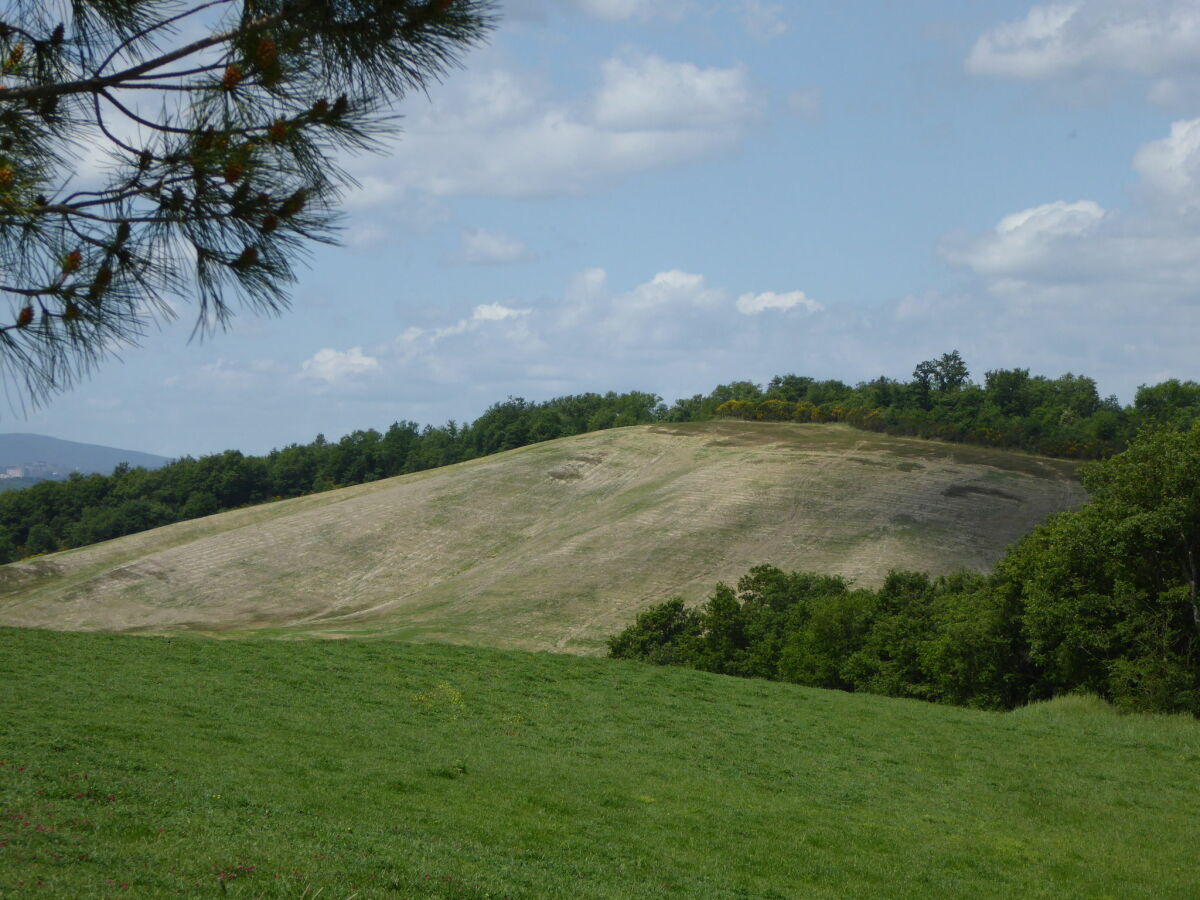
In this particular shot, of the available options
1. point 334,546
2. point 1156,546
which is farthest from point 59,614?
point 1156,546

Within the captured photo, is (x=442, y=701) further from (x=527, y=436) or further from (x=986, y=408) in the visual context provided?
(x=527, y=436)

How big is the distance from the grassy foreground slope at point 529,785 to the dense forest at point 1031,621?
8.38 ft

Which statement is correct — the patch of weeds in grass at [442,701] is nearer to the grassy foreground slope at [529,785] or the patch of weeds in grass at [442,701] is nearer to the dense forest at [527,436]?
the grassy foreground slope at [529,785]

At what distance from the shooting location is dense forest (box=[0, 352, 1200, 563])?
298 feet

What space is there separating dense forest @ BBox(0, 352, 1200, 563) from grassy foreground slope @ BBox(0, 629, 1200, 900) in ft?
214

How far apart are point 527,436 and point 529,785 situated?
123 metres

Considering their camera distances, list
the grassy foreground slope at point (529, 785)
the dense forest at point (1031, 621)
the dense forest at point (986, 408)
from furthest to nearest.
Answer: the dense forest at point (986, 408) → the dense forest at point (1031, 621) → the grassy foreground slope at point (529, 785)

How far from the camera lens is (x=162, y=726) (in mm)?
14828

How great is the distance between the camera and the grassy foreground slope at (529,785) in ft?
29.5

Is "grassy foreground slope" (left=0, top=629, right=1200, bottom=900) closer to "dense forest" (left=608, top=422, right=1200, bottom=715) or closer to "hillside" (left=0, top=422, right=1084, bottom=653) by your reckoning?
"dense forest" (left=608, top=422, right=1200, bottom=715)

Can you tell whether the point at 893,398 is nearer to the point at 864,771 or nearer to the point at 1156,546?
the point at 1156,546

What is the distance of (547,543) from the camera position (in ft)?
205

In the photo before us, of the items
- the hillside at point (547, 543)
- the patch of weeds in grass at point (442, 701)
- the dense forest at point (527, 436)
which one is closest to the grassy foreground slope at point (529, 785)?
the patch of weeds in grass at point (442, 701)

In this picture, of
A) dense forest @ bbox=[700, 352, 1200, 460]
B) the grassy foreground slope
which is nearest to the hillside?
dense forest @ bbox=[700, 352, 1200, 460]
